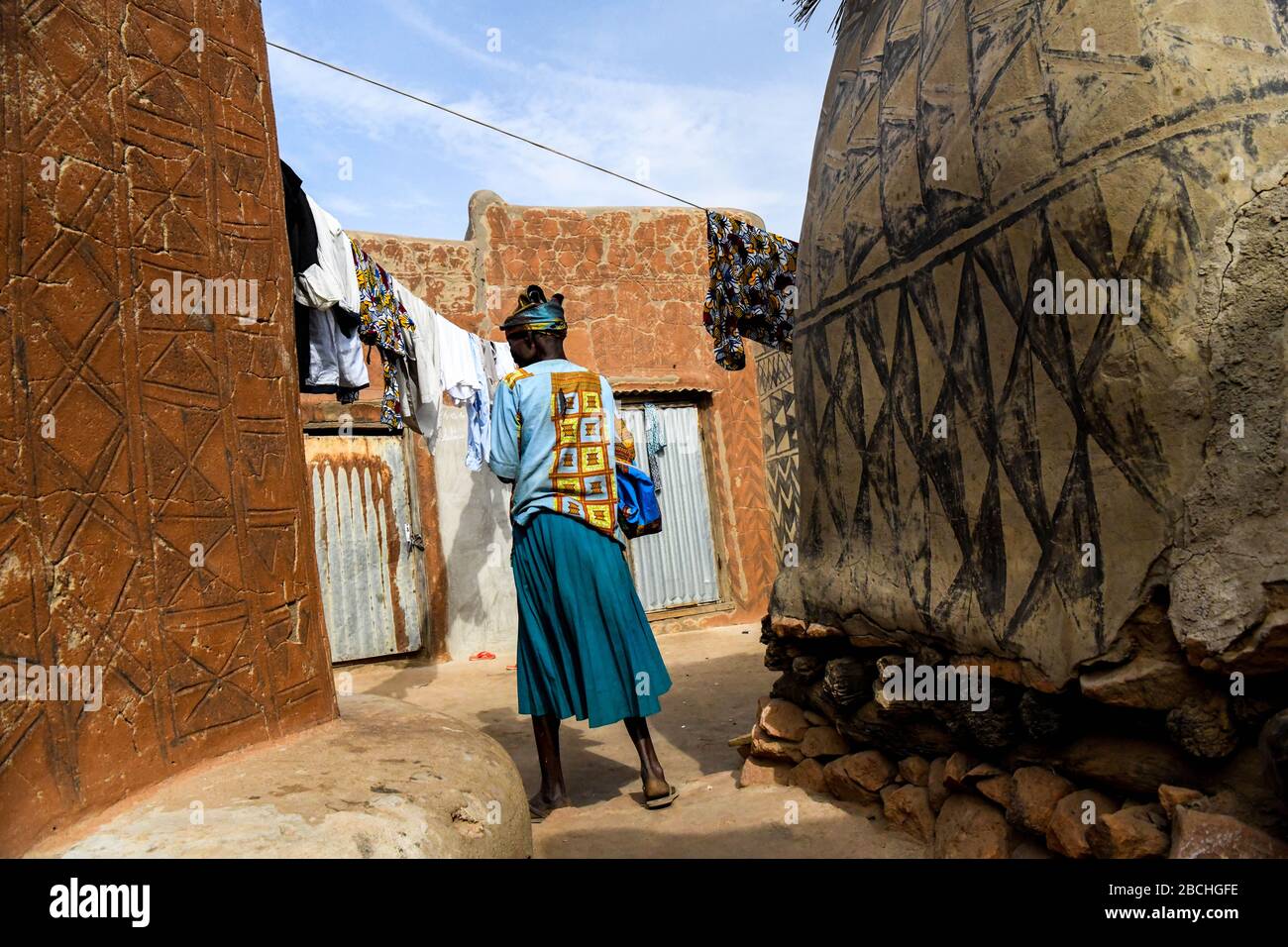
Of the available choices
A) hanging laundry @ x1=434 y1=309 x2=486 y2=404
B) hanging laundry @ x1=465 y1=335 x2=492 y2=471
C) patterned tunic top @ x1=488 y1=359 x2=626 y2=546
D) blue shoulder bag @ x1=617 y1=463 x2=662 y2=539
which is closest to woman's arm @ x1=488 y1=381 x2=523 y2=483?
patterned tunic top @ x1=488 y1=359 x2=626 y2=546

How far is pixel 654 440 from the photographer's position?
8.97 metres

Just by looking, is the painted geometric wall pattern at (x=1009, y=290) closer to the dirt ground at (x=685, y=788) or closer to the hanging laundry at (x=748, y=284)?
the dirt ground at (x=685, y=788)

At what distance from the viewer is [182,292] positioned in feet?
7.88

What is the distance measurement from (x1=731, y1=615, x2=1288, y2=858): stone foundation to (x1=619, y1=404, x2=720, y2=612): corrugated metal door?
5.40m

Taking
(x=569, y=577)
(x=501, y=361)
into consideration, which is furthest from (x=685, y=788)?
(x=501, y=361)

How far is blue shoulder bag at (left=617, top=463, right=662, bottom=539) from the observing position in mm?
3711

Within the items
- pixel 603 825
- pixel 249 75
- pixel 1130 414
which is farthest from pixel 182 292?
pixel 1130 414

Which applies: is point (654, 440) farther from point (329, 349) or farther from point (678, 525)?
point (329, 349)

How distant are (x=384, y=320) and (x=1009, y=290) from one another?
3.54 m

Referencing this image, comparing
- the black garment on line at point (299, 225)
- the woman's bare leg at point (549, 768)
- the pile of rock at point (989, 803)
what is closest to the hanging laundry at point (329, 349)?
the black garment on line at point (299, 225)

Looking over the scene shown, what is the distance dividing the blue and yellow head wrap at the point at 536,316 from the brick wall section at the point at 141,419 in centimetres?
110

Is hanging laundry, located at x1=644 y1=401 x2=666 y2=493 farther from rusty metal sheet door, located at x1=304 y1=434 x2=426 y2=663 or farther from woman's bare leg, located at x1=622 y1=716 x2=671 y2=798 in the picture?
woman's bare leg, located at x1=622 y1=716 x2=671 y2=798

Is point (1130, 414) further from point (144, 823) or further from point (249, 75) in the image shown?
point (249, 75)

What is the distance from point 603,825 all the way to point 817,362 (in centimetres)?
190
